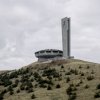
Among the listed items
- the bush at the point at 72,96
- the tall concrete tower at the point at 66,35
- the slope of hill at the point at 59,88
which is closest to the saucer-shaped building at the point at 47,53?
the tall concrete tower at the point at 66,35

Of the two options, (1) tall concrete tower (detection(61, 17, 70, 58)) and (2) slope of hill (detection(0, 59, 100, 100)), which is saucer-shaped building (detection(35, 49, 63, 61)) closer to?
(1) tall concrete tower (detection(61, 17, 70, 58))

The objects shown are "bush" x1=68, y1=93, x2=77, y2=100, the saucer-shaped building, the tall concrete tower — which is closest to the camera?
"bush" x1=68, y1=93, x2=77, y2=100

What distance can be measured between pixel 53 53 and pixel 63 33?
17655 mm

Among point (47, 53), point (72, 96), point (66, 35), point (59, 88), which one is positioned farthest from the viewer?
point (47, 53)

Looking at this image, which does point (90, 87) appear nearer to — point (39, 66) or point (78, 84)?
point (78, 84)


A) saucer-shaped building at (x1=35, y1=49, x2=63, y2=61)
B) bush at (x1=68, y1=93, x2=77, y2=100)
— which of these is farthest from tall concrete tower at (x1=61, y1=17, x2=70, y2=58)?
bush at (x1=68, y1=93, x2=77, y2=100)

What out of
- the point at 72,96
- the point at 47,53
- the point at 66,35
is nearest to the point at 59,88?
the point at 72,96

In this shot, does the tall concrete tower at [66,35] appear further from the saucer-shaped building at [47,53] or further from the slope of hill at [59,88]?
the slope of hill at [59,88]

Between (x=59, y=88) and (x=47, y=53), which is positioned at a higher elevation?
(x=47, y=53)

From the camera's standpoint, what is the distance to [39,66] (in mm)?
78750

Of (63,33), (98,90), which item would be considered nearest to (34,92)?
(98,90)

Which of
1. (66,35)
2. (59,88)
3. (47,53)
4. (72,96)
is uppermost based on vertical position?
(66,35)

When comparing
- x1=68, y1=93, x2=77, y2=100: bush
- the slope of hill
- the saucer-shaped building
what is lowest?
x1=68, y1=93, x2=77, y2=100: bush

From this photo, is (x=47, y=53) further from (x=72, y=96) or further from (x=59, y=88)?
(x=72, y=96)
